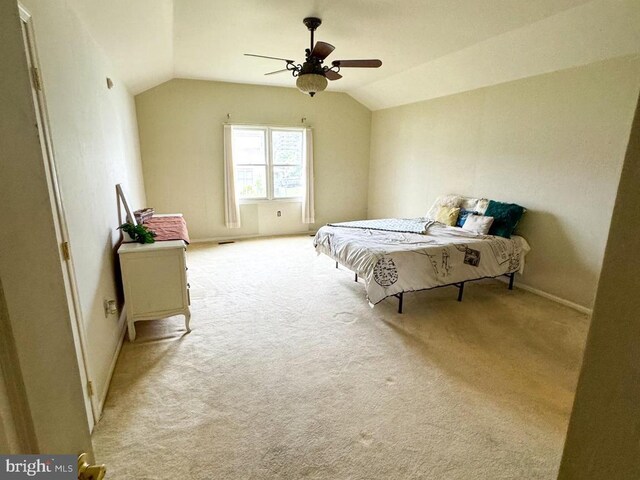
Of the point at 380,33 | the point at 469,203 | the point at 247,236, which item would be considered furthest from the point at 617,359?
the point at 247,236

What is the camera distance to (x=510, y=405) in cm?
195

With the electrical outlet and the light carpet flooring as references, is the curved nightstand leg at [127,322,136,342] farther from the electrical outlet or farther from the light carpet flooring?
the electrical outlet

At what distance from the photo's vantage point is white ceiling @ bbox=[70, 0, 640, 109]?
259 cm

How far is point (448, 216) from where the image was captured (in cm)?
427

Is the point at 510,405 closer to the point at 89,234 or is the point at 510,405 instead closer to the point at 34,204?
the point at 34,204

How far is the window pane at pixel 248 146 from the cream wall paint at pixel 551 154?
2823 millimetres

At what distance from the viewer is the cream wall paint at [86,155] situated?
169 centimetres

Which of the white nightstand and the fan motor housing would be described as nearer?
the white nightstand

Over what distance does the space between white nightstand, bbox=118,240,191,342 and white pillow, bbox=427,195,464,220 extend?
331cm

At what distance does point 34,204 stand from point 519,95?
4465 mm

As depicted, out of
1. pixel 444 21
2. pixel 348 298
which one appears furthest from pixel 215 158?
pixel 444 21

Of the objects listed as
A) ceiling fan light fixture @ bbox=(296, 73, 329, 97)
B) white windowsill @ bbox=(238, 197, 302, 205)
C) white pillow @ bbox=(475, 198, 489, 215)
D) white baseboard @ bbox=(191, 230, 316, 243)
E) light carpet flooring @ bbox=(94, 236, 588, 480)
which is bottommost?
light carpet flooring @ bbox=(94, 236, 588, 480)

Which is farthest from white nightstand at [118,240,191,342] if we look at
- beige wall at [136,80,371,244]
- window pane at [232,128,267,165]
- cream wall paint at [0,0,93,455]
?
window pane at [232,128,267,165]

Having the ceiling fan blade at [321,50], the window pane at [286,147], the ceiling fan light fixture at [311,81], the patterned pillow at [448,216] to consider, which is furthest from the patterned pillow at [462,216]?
the window pane at [286,147]
